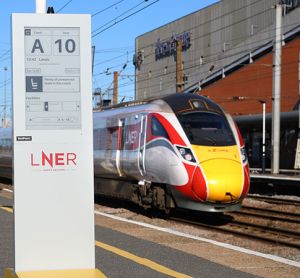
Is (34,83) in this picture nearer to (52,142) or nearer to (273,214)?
(52,142)

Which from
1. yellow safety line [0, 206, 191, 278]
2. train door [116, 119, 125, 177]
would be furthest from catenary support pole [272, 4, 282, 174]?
yellow safety line [0, 206, 191, 278]

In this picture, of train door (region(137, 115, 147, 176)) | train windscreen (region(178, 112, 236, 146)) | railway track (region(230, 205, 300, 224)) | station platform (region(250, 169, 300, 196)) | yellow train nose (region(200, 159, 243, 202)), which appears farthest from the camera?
station platform (region(250, 169, 300, 196))

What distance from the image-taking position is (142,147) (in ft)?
48.6

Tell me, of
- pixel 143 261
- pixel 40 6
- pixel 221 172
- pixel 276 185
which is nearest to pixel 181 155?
pixel 221 172

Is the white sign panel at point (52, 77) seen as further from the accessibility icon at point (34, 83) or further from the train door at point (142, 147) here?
the train door at point (142, 147)

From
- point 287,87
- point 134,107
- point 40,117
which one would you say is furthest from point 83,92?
point 287,87

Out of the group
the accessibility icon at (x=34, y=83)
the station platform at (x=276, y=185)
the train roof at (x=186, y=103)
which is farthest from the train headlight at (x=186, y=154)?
the station platform at (x=276, y=185)

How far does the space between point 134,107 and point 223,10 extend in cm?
4290

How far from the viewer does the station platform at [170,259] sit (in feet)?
24.3

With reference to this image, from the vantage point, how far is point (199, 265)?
7.83m

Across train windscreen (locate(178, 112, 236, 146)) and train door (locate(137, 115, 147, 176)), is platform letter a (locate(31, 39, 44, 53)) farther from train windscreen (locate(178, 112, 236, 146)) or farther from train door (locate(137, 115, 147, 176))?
train door (locate(137, 115, 147, 176))

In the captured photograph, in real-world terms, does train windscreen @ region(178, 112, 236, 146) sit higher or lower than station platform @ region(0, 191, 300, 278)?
higher

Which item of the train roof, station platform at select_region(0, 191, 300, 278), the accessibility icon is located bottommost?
station platform at select_region(0, 191, 300, 278)

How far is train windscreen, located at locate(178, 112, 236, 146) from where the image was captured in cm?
1346
